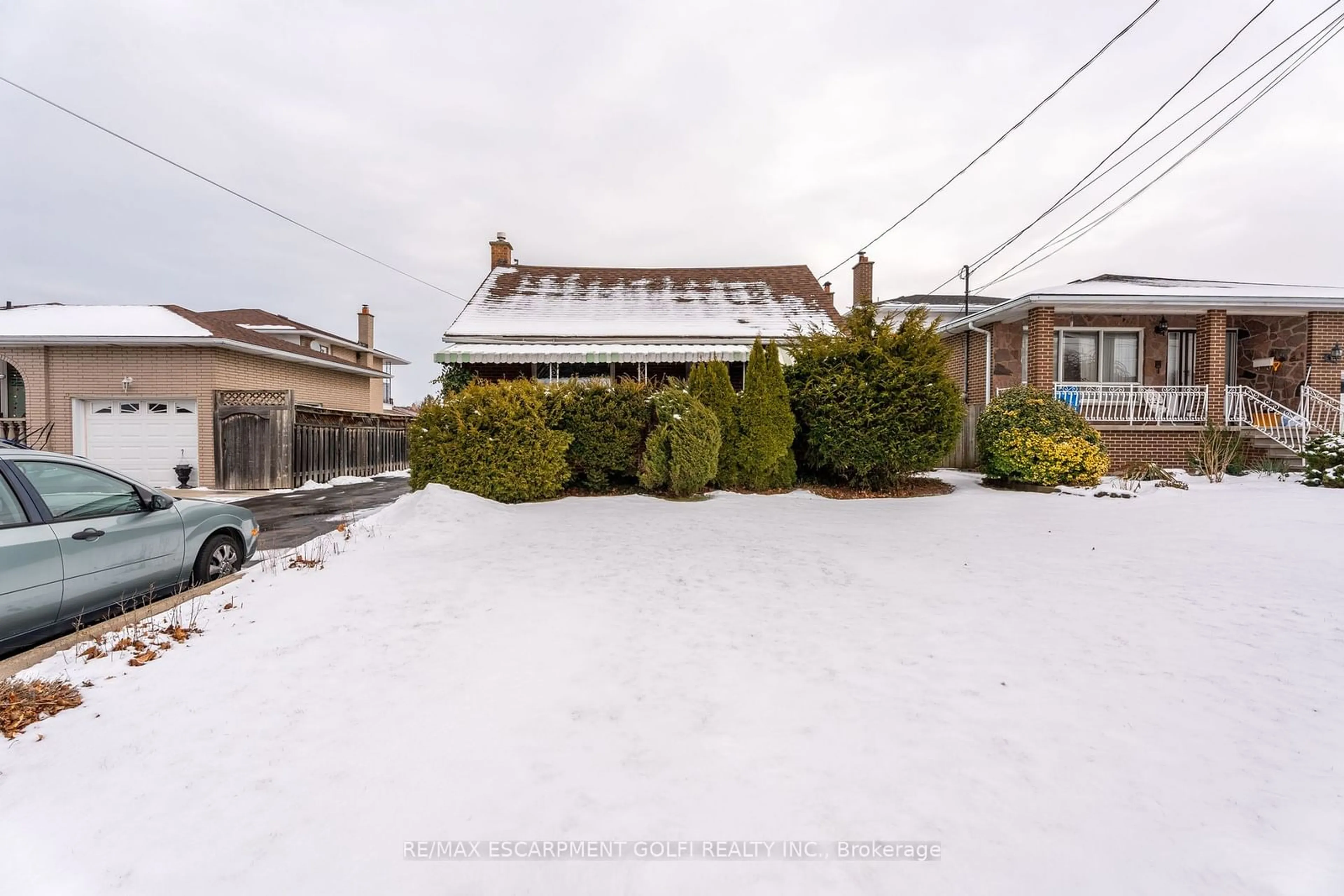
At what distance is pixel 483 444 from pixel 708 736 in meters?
6.95

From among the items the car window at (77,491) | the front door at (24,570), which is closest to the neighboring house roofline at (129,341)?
the car window at (77,491)

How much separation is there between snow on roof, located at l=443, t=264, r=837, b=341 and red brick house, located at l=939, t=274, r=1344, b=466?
215 inches

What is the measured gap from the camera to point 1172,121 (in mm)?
12047

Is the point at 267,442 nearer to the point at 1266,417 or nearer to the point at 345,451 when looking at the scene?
the point at 345,451

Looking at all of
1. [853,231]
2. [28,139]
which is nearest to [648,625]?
[28,139]

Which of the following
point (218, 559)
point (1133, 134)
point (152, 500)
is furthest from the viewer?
point (1133, 134)

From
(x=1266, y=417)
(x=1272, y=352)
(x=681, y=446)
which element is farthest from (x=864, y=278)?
(x=681, y=446)

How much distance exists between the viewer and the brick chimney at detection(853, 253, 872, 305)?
2131cm

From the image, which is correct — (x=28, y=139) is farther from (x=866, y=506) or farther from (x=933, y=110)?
(x=933, y=110)

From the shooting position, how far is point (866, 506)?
9250mm

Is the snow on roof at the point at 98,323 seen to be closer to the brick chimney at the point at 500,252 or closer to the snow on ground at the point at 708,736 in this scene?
the brick chimney at the point at 500,252

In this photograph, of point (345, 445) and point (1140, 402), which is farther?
point (345, 445)

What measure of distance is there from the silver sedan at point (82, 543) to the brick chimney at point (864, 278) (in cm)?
2107

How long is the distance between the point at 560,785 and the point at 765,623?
6.83 feet
